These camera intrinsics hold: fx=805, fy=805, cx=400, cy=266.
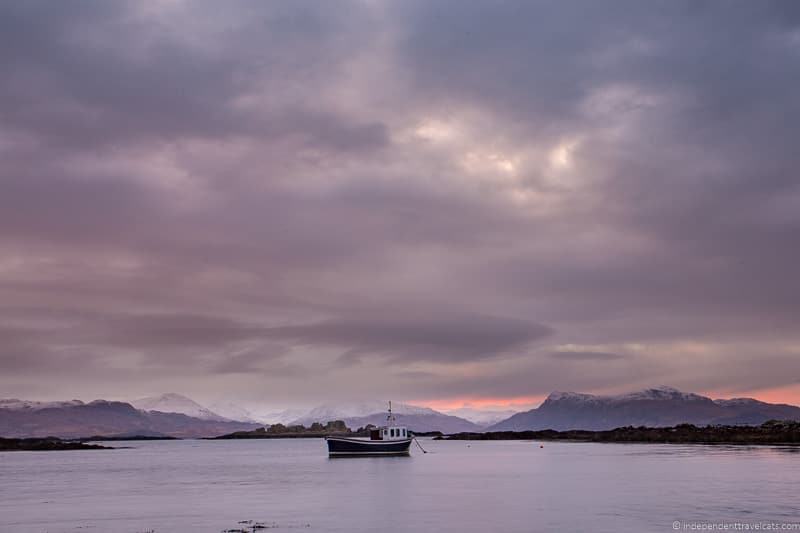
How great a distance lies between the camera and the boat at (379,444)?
375ft

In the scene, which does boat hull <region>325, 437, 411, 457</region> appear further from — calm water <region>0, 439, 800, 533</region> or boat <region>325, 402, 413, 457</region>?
calm water <region>0, 439, 800, 533</region>

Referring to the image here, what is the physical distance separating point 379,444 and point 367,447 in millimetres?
2869

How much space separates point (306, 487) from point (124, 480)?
25048 millimetres

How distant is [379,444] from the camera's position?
114 meters

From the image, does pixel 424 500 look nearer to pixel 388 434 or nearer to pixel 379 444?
pixel 379 444

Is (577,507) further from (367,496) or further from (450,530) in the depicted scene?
(367,496)

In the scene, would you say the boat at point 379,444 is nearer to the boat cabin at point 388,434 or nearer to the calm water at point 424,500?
the boat cabin at point 388,434

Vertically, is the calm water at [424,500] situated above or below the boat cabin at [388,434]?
below

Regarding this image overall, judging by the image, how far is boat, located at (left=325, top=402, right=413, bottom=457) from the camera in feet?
375

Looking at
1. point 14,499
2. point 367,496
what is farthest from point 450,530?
point 14,499

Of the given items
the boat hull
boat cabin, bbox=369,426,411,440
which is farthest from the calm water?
boat cabin, bbox=369,426,411,440

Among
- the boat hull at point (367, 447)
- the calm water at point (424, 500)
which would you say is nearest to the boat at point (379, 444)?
the boat hull at point (367, 447)

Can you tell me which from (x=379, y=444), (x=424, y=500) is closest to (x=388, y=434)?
(x=379, y=444)

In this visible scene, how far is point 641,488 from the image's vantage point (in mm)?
55188
